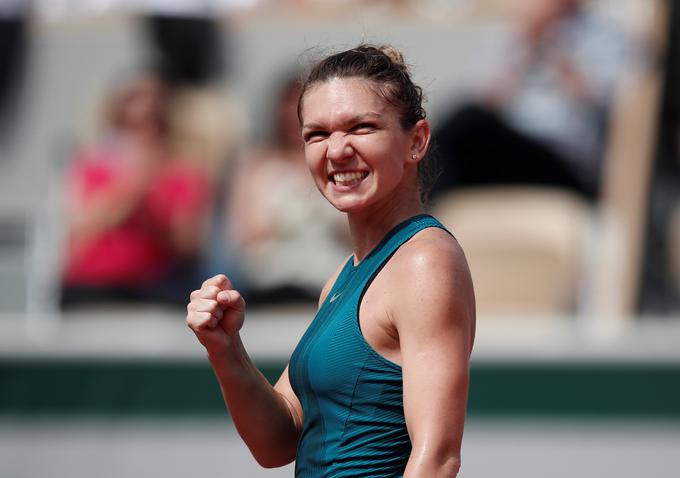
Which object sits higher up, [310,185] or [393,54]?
[393,54]

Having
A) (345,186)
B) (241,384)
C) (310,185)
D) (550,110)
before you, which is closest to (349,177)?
(345,186)

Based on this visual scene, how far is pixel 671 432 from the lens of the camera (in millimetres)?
6965

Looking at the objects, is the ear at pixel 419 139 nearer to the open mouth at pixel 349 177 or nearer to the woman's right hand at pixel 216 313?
the open mouth at pixel 349 177

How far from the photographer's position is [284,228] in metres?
7.23

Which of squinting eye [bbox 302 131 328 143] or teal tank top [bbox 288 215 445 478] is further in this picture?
squinting eye [bbox 302 131 328 143]

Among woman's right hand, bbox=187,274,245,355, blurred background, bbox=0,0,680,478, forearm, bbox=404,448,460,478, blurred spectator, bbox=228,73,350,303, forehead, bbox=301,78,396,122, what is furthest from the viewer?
blurred spectator, bbox=228,73,350,303

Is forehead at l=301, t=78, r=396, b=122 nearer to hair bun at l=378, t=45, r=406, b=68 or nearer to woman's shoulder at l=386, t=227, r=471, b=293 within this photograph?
hair bun at l=378, t=45, r=406, b=68

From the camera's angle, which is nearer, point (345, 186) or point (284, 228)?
point (345, 186)

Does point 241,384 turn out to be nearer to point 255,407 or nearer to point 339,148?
point 255,407

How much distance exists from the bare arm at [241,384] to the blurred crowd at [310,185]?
4.59 m

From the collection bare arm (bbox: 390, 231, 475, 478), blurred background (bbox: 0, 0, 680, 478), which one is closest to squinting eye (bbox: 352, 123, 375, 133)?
bare arm (bbox: 390, 231, 475, 478)

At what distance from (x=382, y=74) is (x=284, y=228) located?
496 centimetres

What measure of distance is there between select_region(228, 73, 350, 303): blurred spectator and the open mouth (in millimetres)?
4801

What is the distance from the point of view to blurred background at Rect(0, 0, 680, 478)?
704cm
